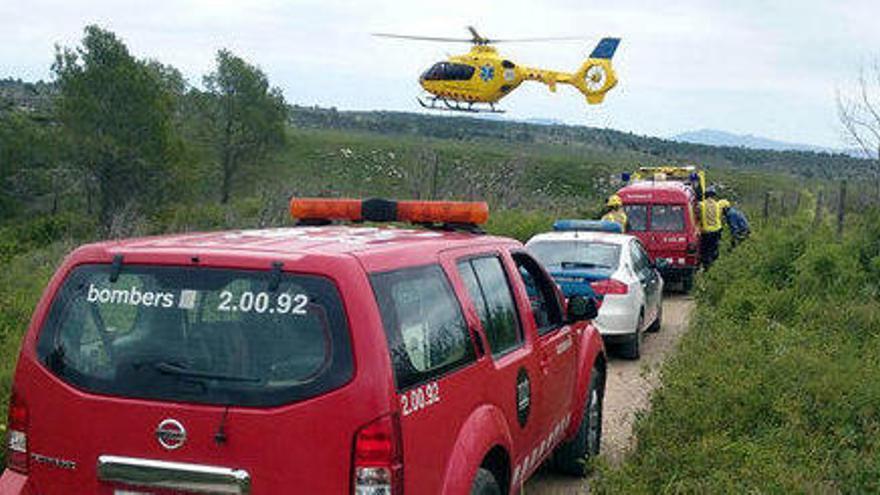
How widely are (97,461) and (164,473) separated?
289 millimetres

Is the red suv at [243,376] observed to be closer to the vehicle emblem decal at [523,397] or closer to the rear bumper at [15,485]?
the rear bumper at [15,485]

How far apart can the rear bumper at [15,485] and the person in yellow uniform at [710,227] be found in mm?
16970

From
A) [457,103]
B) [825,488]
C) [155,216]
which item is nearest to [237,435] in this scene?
[825,488]

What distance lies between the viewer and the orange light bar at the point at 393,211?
5332 mm

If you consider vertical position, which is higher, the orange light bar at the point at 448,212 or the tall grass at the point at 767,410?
the orange light bar at the point at 448,212

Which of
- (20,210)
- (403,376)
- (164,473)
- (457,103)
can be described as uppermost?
(457,103)

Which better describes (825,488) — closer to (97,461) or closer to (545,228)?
(97,461)

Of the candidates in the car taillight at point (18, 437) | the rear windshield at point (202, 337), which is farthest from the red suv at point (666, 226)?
the car taillight at point (18, 437)

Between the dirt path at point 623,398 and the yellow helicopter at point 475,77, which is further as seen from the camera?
the yellow helicopter at point 475,77

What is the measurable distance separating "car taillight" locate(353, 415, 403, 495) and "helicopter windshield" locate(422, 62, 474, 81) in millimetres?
31154

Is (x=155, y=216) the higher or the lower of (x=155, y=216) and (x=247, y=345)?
the lower

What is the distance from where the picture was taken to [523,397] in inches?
193

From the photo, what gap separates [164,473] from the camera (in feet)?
11.0

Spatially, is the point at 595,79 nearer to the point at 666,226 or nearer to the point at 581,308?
the point at 666,226
